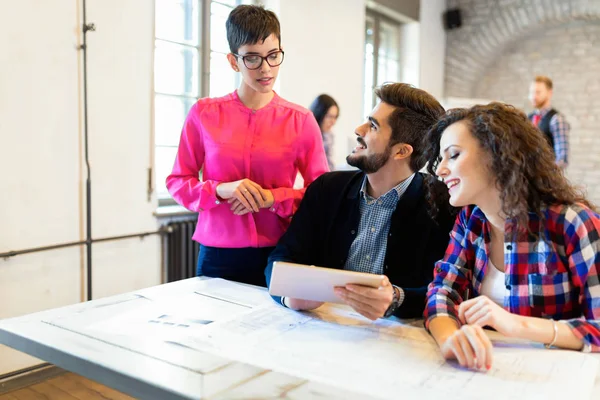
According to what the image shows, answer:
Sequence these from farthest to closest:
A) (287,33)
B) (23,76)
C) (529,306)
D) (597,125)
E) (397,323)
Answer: (597,125) → (287,33) → (23,76) → (397,323) → (529,306)

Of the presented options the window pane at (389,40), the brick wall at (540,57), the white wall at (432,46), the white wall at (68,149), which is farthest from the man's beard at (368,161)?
the brick wall at (540,57)

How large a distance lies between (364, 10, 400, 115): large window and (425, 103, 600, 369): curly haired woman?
4.62 meters

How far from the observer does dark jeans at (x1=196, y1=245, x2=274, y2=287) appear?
195 centimetres

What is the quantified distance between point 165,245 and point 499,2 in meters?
5.47

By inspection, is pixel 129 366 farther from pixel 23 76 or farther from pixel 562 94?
pixel 562 94

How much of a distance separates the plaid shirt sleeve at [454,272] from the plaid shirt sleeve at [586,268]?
278 mm

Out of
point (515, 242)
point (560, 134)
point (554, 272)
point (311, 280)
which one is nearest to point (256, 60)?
point (311, 280)

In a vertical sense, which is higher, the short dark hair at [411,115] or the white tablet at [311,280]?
the short dark hair at [411,115]

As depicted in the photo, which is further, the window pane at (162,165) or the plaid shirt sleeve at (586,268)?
the window pane at (162,165)

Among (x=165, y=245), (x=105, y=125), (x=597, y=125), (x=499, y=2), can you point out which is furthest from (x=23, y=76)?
(x=597, y=125)

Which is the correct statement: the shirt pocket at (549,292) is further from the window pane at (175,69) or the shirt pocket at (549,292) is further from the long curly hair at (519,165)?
the window pane at (175,69)

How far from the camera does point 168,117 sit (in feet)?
12.7

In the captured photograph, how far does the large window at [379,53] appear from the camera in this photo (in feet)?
20.0

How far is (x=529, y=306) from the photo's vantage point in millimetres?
1368
